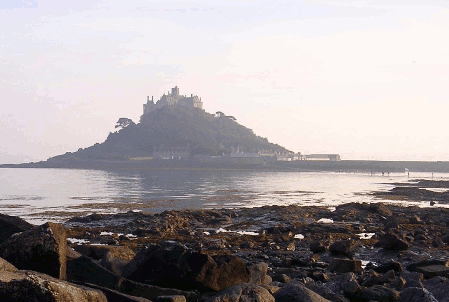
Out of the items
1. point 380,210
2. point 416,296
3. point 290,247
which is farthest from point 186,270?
point 380,210

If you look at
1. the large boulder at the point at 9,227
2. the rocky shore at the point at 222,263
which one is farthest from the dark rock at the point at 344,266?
the large boulder at the point at 9,227

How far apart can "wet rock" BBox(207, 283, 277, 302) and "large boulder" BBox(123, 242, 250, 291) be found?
3.95ft

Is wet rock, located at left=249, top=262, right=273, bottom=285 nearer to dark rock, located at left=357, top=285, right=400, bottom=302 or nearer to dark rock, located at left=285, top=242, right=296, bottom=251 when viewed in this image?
dark rock, located at left=357, top=285, right=400, bottom=302

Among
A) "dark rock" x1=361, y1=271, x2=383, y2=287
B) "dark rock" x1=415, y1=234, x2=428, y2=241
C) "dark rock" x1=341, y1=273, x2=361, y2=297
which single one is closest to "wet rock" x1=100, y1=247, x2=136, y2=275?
"dark rock" x1=341, y1=273, x2=361, y2=297

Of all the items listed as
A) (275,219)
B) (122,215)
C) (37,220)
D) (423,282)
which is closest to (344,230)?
(275,219)

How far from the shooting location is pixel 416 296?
26.3 feet

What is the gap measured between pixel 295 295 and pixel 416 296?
2169 millimetres

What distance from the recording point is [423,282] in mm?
9625

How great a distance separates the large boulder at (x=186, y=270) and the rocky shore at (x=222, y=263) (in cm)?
2

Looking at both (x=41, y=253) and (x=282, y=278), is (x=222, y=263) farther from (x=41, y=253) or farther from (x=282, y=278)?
(x=41, y=253)

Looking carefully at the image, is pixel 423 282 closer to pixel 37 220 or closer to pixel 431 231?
pixel 431 231

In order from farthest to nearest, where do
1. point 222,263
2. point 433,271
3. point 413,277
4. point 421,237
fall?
point 421,237 < point 433,271 < point 413,277 < point 222,263

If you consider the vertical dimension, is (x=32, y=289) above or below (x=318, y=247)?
above

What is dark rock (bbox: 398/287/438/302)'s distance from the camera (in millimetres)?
7871
